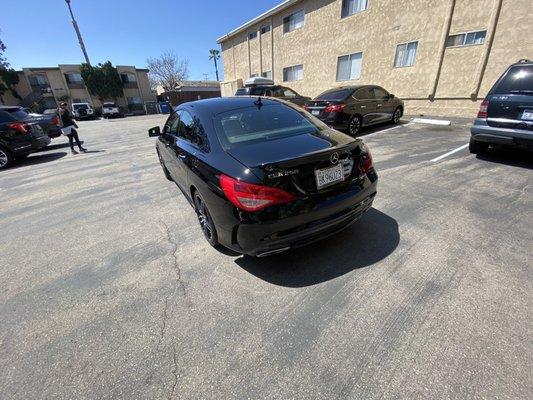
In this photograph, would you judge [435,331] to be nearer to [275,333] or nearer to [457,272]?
[457,272]

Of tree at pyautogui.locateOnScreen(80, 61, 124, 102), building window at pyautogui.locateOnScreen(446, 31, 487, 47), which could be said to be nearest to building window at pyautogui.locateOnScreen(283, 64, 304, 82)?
building window at pyautogui.locateOnScreen(446, 31, 487, 47)

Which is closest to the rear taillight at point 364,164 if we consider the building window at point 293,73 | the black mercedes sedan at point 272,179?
the black mercedes sedan at point 272,179

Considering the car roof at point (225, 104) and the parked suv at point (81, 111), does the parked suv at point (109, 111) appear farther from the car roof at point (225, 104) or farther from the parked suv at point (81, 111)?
the car roof at point (225, 104)

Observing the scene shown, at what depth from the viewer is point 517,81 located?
4.30 m

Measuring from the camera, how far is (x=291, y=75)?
758 inches

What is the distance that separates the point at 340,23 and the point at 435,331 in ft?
54.9

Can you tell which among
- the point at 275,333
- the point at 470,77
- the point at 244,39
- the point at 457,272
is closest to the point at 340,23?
the point at 470,77

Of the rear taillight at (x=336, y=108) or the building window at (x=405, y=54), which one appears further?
the building window at (x=405, y=54)

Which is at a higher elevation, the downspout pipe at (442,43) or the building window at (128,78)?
the building window at (128,78)

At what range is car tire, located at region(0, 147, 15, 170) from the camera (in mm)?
7824

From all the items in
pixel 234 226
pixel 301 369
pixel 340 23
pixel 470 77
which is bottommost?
pixel 301 369

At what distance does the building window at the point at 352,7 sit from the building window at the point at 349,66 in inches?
80.2

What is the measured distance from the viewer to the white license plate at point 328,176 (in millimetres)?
2248

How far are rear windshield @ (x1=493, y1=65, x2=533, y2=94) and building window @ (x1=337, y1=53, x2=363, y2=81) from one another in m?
10.8
